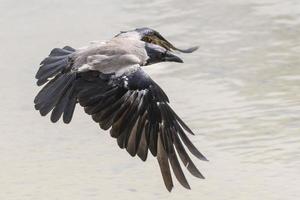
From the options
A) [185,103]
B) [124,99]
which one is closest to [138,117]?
[124,99]

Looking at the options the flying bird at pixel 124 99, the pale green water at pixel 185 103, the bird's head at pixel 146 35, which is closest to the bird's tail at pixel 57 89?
the flying bird at pixel 124 99

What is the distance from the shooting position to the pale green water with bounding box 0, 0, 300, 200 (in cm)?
615

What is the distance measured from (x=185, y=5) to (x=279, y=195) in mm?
3091

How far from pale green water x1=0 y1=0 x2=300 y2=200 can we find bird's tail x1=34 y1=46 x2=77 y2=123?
60 cm

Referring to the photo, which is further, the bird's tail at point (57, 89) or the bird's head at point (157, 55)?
the bird's head at point (157, 55)

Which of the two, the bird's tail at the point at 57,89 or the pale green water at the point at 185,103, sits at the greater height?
the bird's tail at the point at 57,89

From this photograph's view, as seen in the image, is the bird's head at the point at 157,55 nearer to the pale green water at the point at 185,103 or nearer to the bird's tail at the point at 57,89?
the bird's tail at the point at 57,89

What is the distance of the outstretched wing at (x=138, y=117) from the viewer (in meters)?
5.37

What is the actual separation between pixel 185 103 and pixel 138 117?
5.20 ft

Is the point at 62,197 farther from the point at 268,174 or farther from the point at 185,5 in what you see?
the point at 185,5

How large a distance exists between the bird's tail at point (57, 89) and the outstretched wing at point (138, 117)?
0.24ft

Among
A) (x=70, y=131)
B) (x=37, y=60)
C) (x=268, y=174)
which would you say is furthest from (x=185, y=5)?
(x=268, y=174)

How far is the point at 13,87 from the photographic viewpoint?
7.50m

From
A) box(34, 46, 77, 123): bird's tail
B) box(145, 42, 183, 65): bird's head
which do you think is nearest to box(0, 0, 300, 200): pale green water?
box(34, 46, 77, 123): bird's tail
